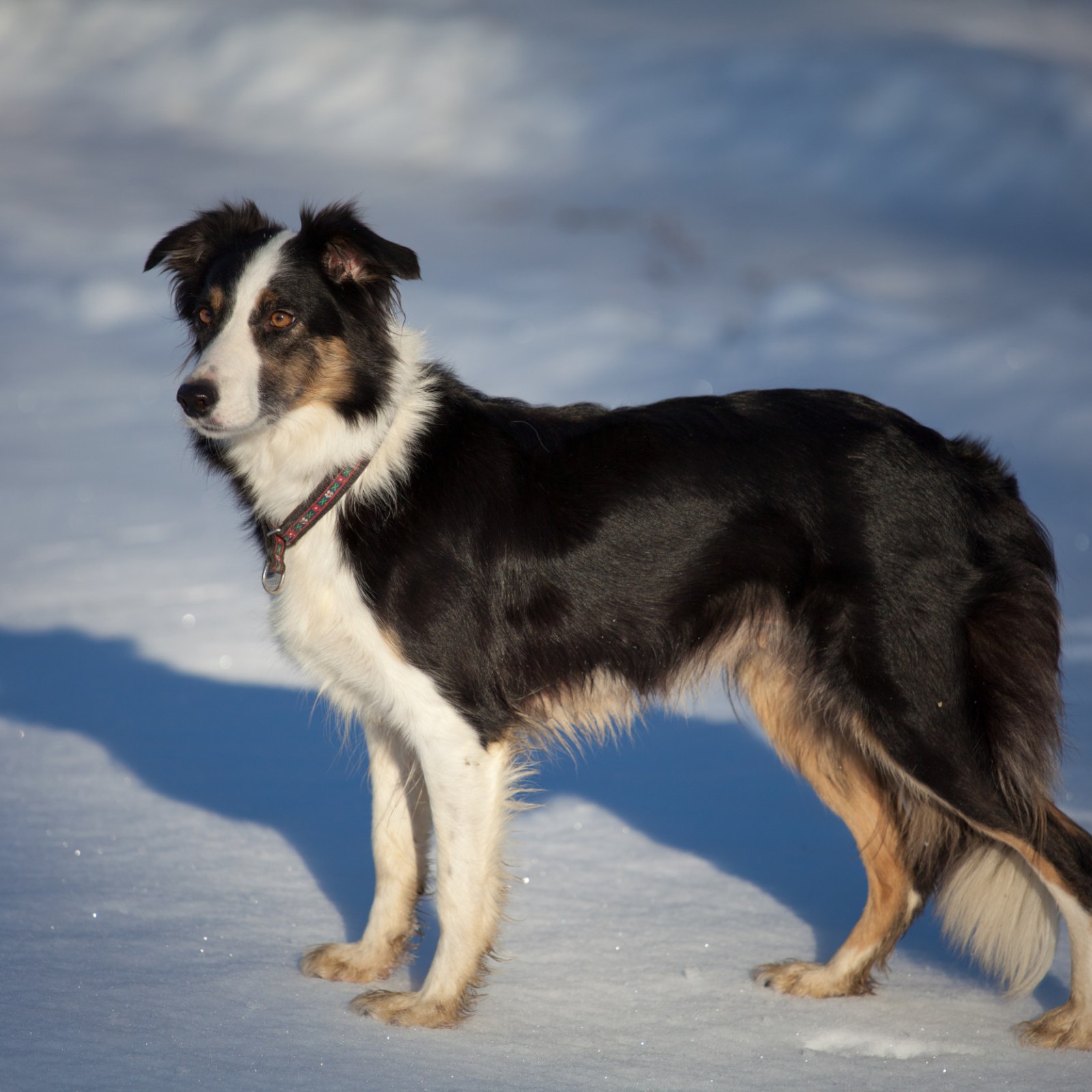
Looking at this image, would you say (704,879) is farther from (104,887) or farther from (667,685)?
(104,887)

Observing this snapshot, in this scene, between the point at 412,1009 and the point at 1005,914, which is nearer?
the point at 412,1009

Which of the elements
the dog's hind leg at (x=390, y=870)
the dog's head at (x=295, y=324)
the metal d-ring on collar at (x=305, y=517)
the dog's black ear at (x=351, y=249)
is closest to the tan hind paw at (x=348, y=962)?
the dog's hind leg at (x=390, y=870)

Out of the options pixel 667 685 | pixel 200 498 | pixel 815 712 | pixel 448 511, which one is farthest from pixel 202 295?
pixel 200 498

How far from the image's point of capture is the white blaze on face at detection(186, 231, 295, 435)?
8.27ft

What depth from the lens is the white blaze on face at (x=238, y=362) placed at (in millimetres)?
2521

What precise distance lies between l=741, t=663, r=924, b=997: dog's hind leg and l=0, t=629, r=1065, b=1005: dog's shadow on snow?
7.6 inches

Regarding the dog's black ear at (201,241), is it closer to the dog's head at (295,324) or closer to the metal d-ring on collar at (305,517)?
the dog's head at (295,324)

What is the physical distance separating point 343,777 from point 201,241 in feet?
6.47

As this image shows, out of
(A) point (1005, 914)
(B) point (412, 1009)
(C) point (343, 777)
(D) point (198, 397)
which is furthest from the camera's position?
(C) point (343, 777)

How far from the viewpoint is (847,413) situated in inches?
110

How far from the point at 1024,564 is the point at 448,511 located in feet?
4.29

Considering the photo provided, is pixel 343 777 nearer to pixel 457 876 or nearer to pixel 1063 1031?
pixel 457 876

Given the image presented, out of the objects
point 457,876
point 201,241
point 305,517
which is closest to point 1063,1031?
point 457,876

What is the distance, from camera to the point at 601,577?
2.70 m
